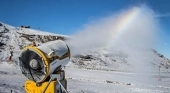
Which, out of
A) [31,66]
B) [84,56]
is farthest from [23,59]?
[84,56]

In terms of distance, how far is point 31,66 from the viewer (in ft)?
20.6

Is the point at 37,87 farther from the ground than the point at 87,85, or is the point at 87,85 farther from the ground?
the point at 37,87

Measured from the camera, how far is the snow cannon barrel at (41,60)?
6.01m

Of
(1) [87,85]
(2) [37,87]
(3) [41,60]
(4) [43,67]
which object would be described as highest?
(3) [41,60]

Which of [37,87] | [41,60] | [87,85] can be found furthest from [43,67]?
[87,85]

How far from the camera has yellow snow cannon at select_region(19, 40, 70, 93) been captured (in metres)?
5.96

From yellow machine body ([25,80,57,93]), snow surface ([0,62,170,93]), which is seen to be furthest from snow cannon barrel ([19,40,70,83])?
snow surface ([0,62,170,93])

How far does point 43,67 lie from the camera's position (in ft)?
19.9

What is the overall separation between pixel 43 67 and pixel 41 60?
0.23 m

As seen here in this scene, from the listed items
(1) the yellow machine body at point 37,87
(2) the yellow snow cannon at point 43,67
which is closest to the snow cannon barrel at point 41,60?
(2) the yellow snow cannon at point 43,67

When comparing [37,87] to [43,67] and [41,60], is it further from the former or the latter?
[41,60]

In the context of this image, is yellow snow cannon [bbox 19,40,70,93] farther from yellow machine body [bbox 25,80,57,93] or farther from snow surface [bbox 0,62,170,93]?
snow surface [bbox 0,62,170,93]

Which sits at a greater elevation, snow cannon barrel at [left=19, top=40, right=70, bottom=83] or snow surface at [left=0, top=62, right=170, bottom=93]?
snow cannon barrel at [left=19, top=40, right=70, bottom=83]

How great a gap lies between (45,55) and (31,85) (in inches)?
44.9
